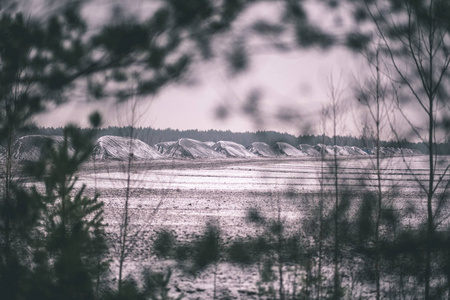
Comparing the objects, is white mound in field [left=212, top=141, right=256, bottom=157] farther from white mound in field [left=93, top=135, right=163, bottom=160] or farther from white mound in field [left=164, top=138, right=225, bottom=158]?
white mound in field [left=93, top=135, right=163, bottom=160]

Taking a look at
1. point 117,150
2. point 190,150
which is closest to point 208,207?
point 117,150

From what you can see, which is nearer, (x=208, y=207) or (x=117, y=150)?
(x=208, y=207)

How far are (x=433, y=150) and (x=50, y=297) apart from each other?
277 cm

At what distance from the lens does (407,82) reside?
245 centimetres

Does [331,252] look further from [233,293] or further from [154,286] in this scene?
[154,286]

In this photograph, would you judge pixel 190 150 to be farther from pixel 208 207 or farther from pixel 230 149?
pixel 208 207

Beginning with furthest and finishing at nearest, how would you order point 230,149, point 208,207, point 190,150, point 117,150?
1. point 230,149
2. point 190,150
3. point 117,150
4. point 208,207

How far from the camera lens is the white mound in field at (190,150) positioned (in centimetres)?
3908

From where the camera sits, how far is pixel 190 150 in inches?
1566

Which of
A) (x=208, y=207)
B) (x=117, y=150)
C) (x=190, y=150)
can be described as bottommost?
(x=208, y=207)

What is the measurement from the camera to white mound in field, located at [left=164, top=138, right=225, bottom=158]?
39.1 metres

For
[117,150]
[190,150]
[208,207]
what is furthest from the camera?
[190,150]

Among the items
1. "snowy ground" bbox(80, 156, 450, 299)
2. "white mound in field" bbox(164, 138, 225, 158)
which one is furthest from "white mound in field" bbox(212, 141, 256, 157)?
"snowy ground" bbox(80, 156, 450, 299)

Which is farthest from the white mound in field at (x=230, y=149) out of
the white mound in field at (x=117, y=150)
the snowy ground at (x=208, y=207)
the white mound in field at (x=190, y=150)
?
the snowy ground at (x=208, y=207)
